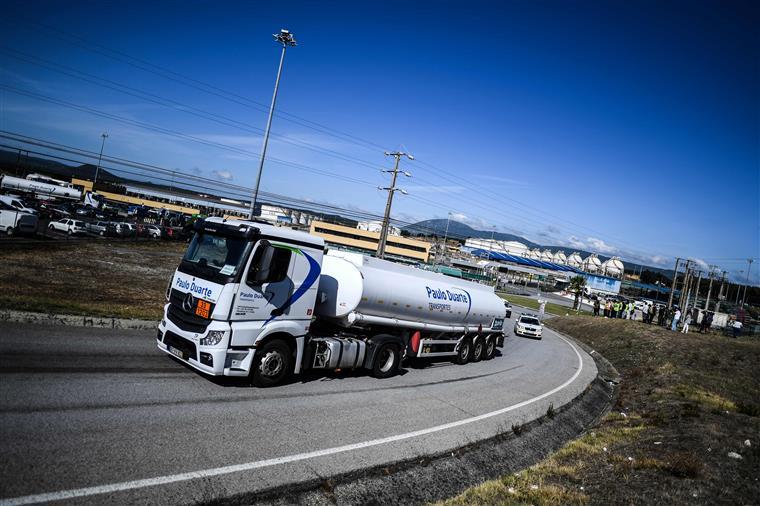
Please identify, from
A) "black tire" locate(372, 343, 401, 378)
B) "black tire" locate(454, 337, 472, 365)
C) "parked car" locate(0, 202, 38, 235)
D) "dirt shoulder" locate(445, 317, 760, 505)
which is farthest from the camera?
"parked car" locate(0, 202, 38, 235)

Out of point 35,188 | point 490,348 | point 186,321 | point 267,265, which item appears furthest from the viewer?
point 35,188

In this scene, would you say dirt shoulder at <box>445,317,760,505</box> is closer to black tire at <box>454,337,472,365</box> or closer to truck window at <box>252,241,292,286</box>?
black tire at <box>454,337,472,365</box>

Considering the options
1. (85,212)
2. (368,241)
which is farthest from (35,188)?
(368,241)

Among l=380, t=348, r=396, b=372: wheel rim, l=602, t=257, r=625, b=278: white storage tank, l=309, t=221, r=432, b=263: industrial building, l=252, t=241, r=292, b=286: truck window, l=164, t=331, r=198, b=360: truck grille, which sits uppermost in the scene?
l=602, t=257, r=625, b=278: white storage tank

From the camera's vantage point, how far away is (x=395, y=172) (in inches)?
1455

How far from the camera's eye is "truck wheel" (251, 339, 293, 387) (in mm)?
9281

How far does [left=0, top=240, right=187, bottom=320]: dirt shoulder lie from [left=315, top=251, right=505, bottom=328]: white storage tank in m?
5.97

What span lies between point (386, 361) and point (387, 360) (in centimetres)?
4

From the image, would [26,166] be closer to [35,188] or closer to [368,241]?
[35,188]

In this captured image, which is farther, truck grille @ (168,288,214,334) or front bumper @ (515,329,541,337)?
front bumper @ (515,329,541,337)

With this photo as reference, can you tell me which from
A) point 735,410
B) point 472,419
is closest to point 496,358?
point 735,410

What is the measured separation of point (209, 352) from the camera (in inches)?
334

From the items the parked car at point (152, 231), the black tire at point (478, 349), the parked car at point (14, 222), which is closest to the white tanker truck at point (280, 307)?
the black tire at point (478, 349)

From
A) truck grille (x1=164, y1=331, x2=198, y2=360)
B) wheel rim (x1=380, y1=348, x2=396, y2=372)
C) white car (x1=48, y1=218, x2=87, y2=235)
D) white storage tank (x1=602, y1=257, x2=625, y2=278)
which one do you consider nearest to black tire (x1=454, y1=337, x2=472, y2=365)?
wheel rim (x1=380, y1=348, x2=396, y2=372)
